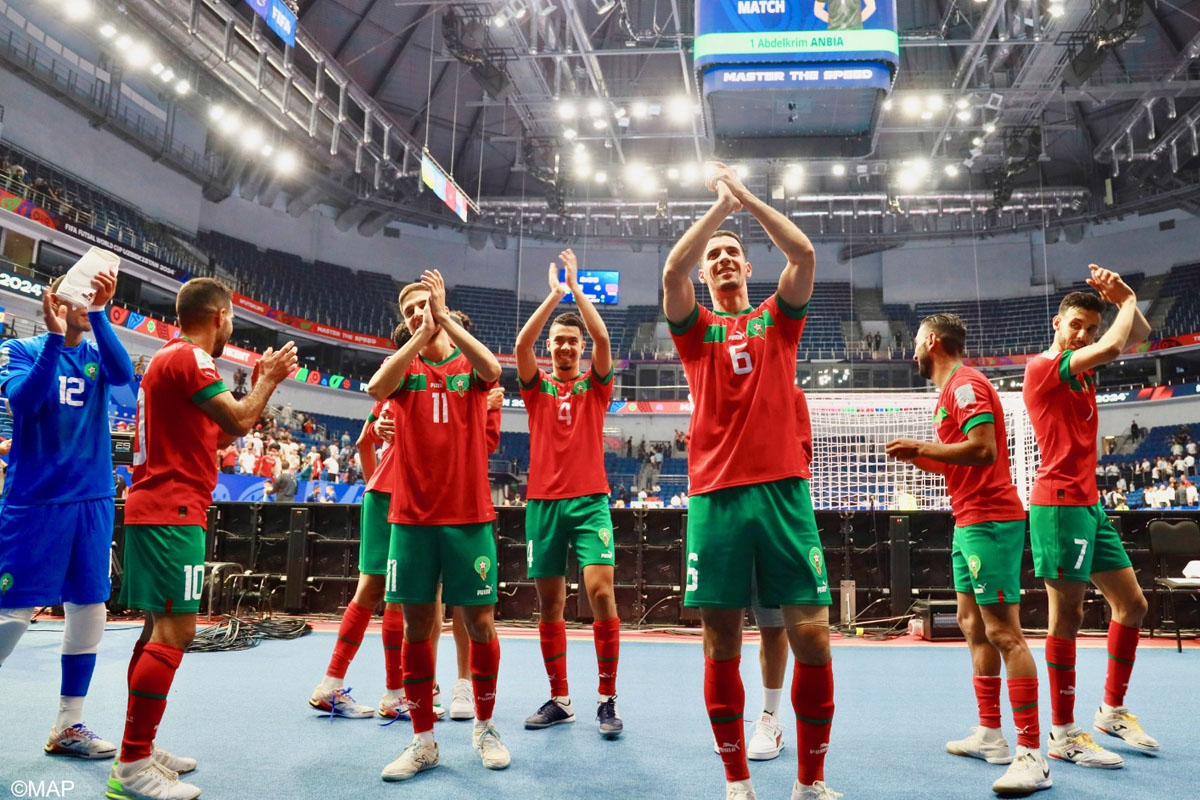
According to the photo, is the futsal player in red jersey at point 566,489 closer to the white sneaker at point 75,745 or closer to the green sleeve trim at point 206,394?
the green sleeve trim at point 206,394

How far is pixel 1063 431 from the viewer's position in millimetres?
4000

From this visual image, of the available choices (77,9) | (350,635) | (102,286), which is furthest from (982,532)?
(77,9)

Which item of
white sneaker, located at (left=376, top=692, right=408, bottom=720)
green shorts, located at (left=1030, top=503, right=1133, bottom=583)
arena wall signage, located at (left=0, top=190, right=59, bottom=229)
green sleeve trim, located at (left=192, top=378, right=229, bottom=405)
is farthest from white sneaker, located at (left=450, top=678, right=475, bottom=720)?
arena wall signage, located at (left=0, top=190, right=59, bottom=229)

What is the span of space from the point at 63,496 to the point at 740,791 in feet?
10.7

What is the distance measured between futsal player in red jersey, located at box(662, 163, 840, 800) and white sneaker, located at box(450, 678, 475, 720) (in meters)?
2.11

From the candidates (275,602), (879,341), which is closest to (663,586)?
(275,602)

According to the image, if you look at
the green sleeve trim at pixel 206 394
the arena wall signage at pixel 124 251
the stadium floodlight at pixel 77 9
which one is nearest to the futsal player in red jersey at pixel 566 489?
the green sleeve trim at pixel 206 394

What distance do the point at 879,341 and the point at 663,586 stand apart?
27.9 metres

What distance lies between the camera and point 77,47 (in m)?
23.4

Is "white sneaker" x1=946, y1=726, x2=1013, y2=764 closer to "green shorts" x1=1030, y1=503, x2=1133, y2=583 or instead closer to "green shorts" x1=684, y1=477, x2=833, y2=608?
"green shorts" x1=1030, y1=503, x2=1133, y2=583

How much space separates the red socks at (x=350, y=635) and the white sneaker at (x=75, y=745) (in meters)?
1.22

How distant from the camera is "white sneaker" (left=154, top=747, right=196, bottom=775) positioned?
3.29m

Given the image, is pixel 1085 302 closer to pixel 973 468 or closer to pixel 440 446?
pixel 973 468

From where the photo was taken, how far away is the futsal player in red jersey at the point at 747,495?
277cm
